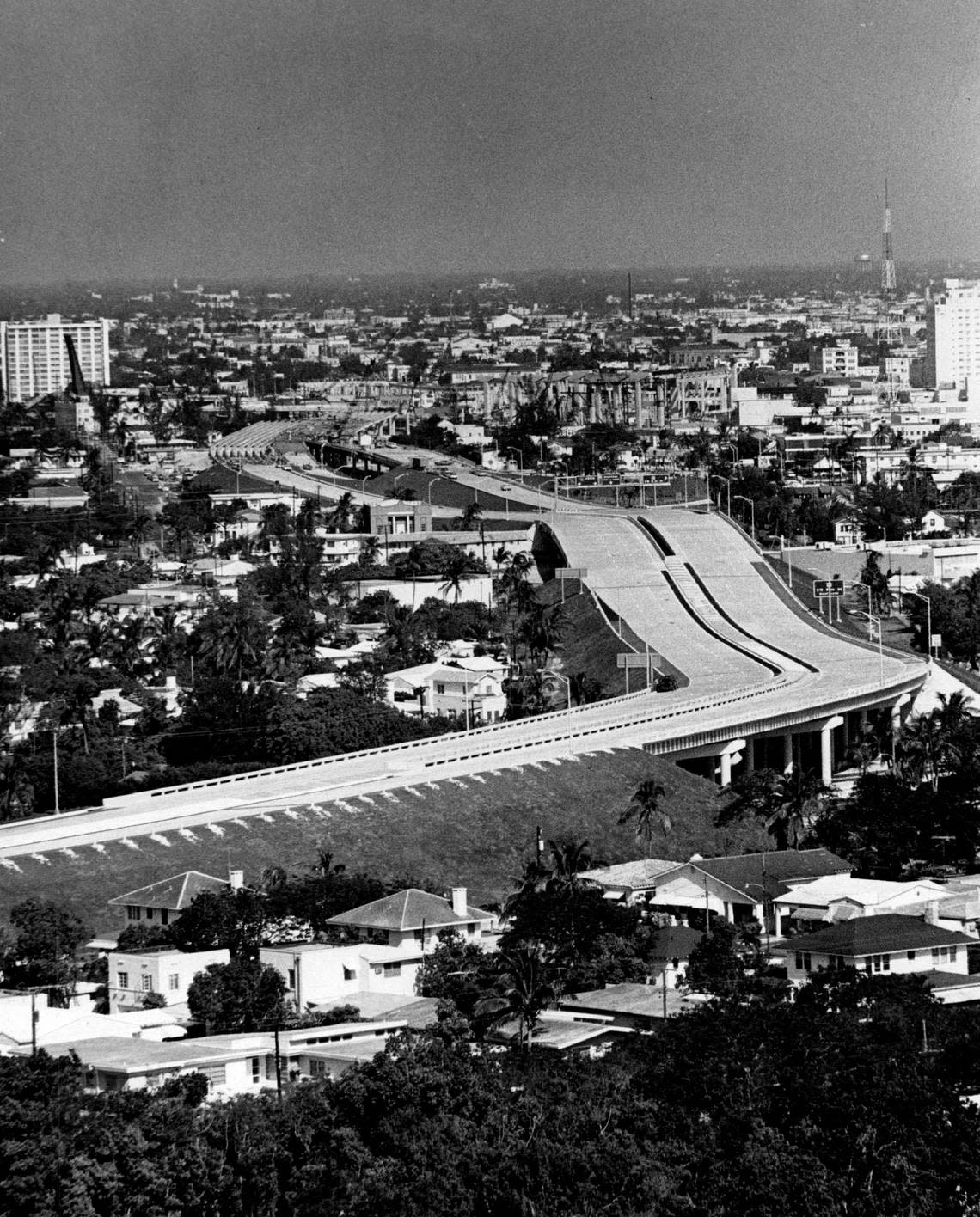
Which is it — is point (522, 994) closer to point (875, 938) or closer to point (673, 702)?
point (875, 938)

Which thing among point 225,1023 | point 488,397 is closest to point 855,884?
point 225,1023

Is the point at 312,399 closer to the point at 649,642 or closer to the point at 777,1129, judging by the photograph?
the point at 649,642

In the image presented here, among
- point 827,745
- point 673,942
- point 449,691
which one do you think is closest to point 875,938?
point 673,942

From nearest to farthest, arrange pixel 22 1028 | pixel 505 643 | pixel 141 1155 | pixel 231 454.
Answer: pixel 141 1155, pixel 22 1028, pixel 505 643, pixel 231 454

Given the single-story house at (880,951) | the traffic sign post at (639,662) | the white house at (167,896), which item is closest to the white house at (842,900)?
the single-story house at (880,951)

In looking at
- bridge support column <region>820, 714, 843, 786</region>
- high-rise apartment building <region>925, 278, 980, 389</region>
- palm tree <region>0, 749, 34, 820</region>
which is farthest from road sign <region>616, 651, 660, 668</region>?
high-rise apartment building <region>925, 278, 980, 389</region>

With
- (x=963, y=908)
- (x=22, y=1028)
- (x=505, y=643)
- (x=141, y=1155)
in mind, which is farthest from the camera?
(x=505, y=643)

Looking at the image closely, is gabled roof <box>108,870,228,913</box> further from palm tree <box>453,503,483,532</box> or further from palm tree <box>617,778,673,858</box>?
palm tree <box>453,503,483,532</box>
